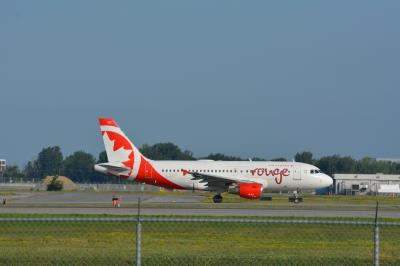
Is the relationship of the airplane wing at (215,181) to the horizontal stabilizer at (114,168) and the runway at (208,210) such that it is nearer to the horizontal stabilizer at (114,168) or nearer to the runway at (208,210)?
the horizontal stabilizer at (114,168)

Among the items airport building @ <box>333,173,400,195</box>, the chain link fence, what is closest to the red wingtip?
the chain link fence

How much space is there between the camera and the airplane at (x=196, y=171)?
60.0 metres

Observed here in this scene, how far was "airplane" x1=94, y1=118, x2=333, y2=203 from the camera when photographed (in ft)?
197

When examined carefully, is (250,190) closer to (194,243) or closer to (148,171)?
(148,171)

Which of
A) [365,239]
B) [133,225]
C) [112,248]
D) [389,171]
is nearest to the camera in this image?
[112,248]

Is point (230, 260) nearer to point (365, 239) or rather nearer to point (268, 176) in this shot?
point (365, 239)

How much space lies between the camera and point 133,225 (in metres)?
27.9

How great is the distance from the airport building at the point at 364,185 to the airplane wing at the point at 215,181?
42270 millimetres

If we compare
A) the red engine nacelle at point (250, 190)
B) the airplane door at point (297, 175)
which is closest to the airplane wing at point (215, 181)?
the red engine nacelle at point (250, 190)

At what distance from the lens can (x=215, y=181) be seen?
5878 cm

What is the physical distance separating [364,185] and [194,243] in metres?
86.1

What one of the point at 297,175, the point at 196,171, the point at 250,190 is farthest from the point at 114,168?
the point at 297,175

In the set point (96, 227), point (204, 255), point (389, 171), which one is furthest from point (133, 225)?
point (389, 171)

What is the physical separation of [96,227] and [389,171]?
162 meters
